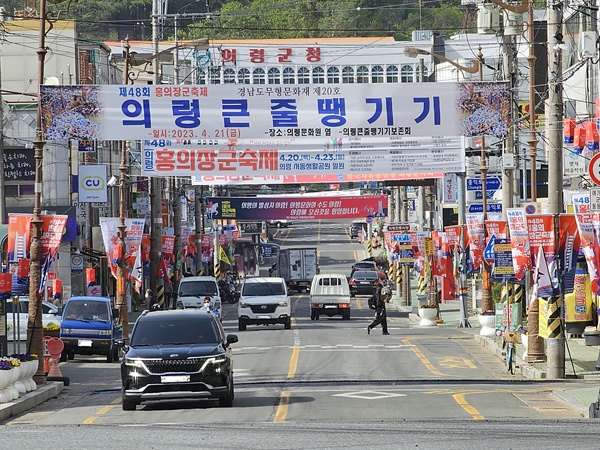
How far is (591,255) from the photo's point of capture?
25625mm

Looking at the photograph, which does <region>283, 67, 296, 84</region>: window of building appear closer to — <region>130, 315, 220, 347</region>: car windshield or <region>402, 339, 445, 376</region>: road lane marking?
<region>402, 339, 445, 376</region>: road lane marking

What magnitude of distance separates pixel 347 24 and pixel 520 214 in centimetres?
14710

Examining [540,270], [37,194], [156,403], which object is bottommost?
[156,403]

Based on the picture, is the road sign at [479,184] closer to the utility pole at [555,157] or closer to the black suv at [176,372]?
the utility pole at [555,157]

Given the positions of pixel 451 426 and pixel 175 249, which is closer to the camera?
pixel 451 426

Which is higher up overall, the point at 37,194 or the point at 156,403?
the point at 37,194

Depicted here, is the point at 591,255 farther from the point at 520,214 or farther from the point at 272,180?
the point at 272,180

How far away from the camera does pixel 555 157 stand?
1077 inches

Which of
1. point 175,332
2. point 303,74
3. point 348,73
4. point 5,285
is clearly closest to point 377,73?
point 348,73

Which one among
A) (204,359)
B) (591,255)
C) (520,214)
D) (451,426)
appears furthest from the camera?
(520,214)

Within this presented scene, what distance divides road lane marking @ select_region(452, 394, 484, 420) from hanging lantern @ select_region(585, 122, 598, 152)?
13.6 m

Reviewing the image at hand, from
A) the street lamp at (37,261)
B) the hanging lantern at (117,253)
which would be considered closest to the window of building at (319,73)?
the hanging lantern at (117,253)

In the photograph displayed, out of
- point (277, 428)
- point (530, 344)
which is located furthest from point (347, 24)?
point (277, 428)

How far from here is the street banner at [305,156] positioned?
27609 millimetres
